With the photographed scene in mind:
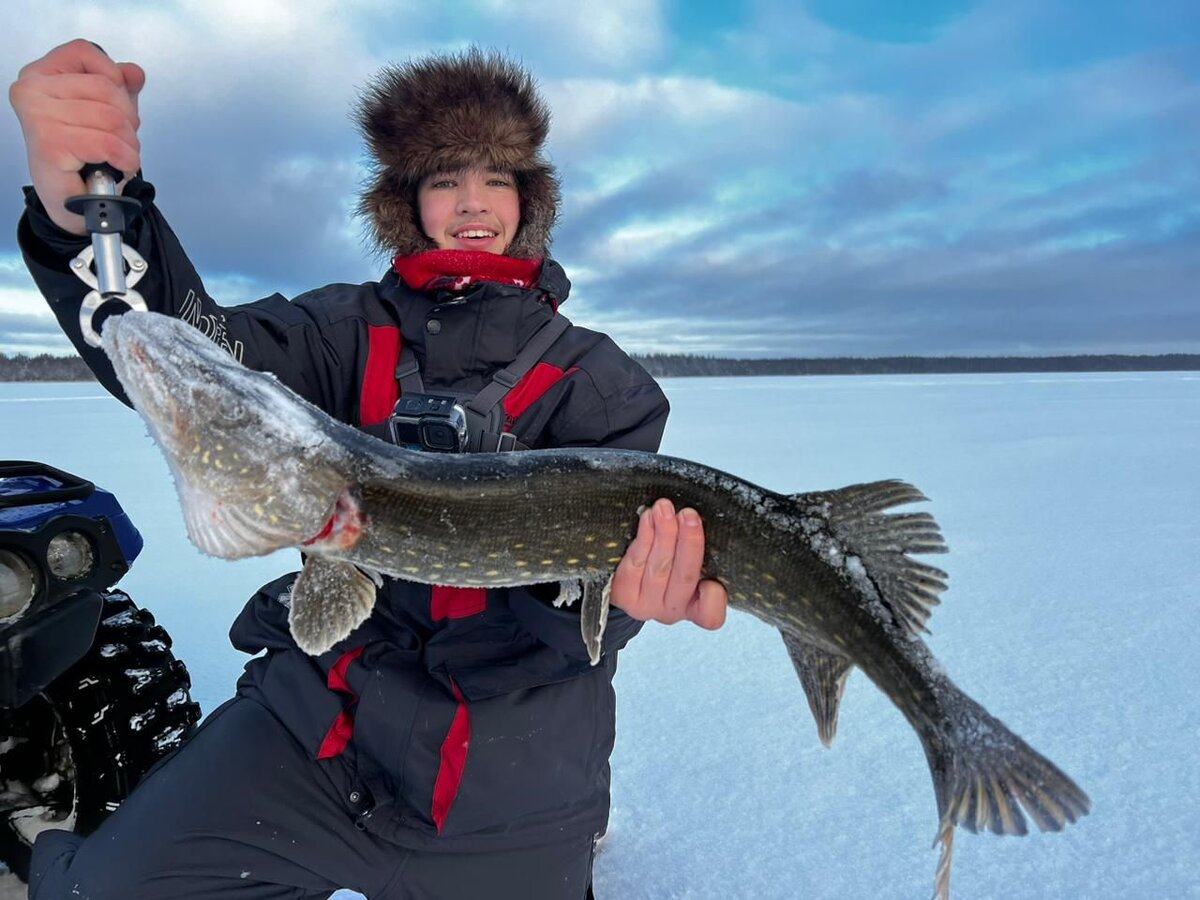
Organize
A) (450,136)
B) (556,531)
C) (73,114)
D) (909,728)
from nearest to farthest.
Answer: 1. (73,114)
2. (556,531)
3. (450,136)
4. (909,728)

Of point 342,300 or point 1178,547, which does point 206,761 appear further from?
point 1178,547

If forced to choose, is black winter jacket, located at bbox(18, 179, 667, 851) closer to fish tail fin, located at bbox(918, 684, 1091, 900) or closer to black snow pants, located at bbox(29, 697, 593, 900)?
black snow pants, located at bbox(29, 697, 593, 900)

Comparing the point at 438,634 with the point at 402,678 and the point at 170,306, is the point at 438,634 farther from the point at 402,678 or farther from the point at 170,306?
the point at 170,306

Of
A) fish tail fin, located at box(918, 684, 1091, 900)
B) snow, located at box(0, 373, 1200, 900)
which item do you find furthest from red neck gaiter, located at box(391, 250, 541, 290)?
snow, located at box(0, 373, 1200, 900)

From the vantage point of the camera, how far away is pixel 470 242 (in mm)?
2914

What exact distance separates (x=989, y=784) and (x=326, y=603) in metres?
1.67

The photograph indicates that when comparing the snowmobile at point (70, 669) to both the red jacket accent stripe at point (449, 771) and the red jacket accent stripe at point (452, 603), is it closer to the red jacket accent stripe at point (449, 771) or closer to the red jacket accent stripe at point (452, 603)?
the red jacket accent stripe at point (452, 603)

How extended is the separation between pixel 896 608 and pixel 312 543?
151 cm

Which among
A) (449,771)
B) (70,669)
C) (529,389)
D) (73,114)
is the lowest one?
(449,771)

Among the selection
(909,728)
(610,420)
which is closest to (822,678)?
(610,420)

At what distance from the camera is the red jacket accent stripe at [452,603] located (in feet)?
7.72

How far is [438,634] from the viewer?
2342 mm

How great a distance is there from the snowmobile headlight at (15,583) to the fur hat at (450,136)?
1.58 meters

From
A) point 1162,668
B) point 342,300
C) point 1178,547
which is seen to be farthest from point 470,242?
point 1178,547
